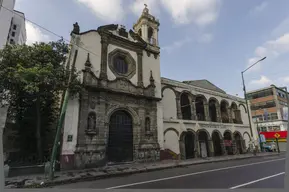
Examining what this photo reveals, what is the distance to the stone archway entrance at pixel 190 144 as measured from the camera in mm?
17225

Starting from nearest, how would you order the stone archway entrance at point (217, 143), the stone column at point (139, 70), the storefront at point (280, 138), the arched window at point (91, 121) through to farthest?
the arched window at point (91, 121) → the stone column at point (139, 70) → the stone archway entrance at point (217, 143) → the storefront at point (280, 138)

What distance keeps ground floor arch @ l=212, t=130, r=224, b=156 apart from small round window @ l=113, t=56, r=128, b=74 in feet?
43.4

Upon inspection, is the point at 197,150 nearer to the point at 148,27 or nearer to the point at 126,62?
the point at 126,62

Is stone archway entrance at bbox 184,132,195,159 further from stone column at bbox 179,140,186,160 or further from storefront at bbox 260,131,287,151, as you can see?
storefront at bbox 260,131,287,151

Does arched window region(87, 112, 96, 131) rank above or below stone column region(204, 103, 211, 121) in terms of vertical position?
below

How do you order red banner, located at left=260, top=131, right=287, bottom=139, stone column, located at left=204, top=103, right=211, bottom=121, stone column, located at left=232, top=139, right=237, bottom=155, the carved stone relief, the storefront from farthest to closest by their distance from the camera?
the storefront → red banner, located at left=260, top=131, right=287, bottom=139 → stone column, located at left=232, top=139, right=237, bottom=155 → stone column, located at left=204, top=103, right=211, bottom=121 → the carved stone relief

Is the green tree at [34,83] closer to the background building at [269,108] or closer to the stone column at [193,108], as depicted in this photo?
the stone column at [193,108]

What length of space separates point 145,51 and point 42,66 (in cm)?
996

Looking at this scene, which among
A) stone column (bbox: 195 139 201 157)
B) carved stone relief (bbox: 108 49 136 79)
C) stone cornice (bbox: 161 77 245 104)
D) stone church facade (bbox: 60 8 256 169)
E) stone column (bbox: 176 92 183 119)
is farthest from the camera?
stone cornice (bbox: 161 77 245 104)

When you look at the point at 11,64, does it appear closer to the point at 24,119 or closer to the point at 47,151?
the point at 24,119

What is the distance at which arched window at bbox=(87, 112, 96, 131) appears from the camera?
39.7 ft

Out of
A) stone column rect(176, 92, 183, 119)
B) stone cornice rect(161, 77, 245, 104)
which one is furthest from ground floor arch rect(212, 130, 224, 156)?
stone column rect(176, 92, 183, 119)

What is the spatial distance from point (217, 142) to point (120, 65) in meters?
15.0

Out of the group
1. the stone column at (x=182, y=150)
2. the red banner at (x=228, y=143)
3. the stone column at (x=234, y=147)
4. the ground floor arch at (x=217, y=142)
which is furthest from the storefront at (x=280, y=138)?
the stone column at (x=182, y=150)
